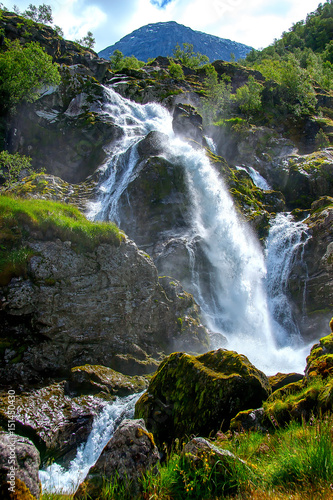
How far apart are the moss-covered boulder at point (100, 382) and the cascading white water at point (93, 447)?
1.72ft

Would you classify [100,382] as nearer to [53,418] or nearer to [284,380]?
[53,418]

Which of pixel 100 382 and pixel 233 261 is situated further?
pixel 233 261

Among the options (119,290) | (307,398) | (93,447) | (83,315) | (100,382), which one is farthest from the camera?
(119,290)

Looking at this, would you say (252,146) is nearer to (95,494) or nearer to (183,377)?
(183,377)

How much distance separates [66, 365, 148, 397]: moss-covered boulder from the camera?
10.2 meters

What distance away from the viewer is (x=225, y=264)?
23.0m

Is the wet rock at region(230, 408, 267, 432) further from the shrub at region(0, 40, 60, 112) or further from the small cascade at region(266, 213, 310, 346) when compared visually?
the shrub at region(0, 40, 60, 112)

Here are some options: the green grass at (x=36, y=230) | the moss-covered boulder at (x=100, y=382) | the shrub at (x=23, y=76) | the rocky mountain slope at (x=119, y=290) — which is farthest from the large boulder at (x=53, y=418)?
the shrub at (x=23, y=76)

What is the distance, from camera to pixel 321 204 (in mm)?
26031

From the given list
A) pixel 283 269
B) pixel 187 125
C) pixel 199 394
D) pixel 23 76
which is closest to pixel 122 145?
pixel 187 125

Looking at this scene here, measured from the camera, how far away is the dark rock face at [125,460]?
3.61 meters

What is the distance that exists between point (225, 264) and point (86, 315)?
1369 centimetres

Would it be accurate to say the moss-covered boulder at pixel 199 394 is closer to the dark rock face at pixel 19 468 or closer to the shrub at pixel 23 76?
the dark rock face at pixel 19 468

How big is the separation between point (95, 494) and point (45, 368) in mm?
8095
